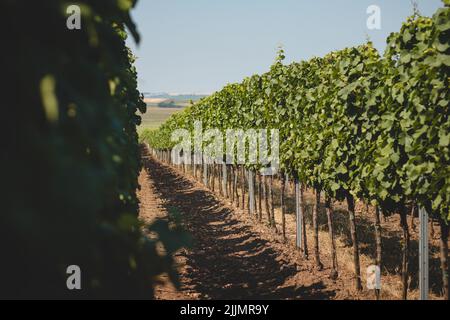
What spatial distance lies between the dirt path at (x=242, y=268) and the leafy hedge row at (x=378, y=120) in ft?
6.48

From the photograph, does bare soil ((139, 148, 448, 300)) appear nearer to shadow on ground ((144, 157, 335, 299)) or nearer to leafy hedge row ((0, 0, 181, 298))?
shadow on ground ((144, 157, 335, 299))

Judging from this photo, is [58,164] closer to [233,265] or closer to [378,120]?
[378,120]

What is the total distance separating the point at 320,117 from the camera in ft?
32.6

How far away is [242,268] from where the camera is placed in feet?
35.6

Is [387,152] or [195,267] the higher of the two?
[387,152]

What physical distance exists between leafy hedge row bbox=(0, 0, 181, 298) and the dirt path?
4992 mm

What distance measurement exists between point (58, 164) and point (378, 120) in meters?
7.73

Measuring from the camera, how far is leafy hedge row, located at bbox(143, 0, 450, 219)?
6.21 m

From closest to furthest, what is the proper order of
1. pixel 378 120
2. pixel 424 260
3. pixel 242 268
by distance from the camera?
pixel 424 260
pixel 378 120
pixel 242 268

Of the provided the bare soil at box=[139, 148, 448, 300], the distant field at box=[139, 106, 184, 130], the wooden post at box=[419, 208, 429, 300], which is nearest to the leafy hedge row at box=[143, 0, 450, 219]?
the wooden post at box=[419, 208, 429, 300]

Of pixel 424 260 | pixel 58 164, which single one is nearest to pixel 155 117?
pixel 424 260

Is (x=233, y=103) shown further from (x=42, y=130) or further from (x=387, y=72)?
(x=42, y=130)
